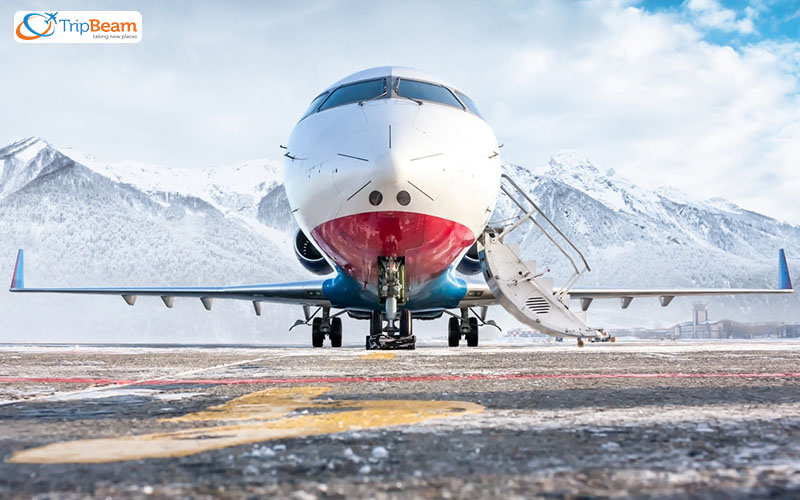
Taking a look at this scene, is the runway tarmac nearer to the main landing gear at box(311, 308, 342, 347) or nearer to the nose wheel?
the nose wheel

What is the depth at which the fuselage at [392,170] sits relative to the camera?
6559 mm

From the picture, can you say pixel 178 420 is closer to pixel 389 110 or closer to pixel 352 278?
pixel 389 110

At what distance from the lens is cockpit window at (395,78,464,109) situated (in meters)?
7.70

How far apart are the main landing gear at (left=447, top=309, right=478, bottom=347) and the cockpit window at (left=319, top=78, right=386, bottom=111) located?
6.85m

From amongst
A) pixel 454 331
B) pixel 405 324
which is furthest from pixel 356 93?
pixel 454 331

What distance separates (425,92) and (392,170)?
1921mm

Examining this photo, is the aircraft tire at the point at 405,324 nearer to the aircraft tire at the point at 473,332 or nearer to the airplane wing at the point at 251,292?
the airplane wing at the point at 251,292

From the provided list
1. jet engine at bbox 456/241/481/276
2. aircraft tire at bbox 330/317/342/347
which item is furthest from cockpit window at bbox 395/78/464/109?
aircraft tire at bbox 330/317/342/347

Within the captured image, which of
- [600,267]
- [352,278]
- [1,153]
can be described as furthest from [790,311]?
[1,153]

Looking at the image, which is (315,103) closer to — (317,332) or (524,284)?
(524,284)

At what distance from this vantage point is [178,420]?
1.60 m

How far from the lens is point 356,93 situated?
25.7ft

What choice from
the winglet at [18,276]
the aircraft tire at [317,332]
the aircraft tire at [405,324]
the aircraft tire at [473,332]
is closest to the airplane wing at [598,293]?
the aircraft tire at [473,332]

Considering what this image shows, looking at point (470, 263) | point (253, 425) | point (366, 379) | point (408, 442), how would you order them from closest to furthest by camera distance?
point (408, 442), point (253, 425), point (366, 379), point (470, 263)
